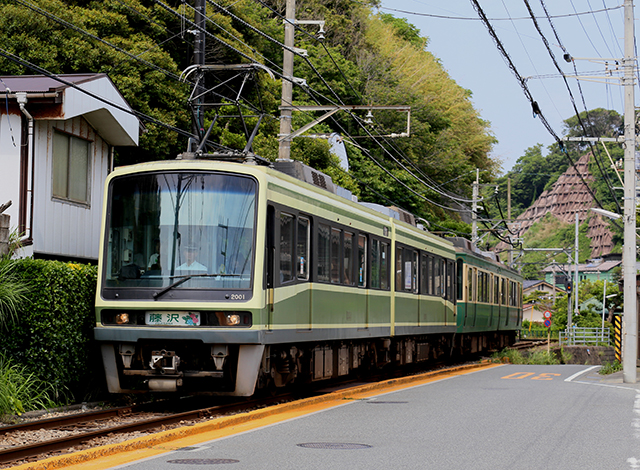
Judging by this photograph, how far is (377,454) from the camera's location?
7801 mm

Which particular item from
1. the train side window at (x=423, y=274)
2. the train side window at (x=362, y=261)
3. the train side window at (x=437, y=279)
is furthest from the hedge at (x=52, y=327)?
the train side window at (x=437, y=279)

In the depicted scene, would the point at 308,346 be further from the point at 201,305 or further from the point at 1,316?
the point at 1,316

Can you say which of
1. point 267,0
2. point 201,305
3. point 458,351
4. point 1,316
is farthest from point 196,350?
point 267,0

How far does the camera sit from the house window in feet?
48.1

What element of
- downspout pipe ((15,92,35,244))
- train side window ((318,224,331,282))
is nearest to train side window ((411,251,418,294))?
train side window ((318,224,331,282))

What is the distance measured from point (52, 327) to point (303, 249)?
12.1ft

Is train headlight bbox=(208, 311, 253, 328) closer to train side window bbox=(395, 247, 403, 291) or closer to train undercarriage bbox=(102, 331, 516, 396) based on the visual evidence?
train undercarriage bbox=(102, 331, 516, 396)

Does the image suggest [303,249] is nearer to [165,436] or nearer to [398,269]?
[165,436]

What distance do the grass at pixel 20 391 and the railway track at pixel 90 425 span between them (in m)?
0.67

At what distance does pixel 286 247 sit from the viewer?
11719 millimetres

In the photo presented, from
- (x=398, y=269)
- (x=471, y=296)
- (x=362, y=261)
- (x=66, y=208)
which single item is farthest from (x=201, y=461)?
(x=471, y=296)

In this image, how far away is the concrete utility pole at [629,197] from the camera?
744 inches

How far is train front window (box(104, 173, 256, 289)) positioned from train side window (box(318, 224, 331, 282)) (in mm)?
2410

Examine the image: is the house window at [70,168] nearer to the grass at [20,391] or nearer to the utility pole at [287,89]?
the utility pole at [287,89]
